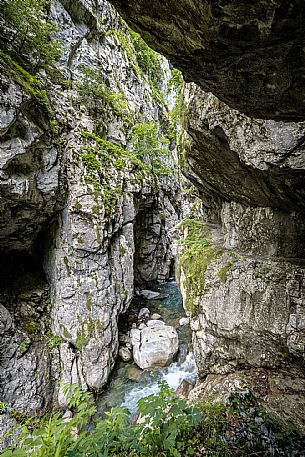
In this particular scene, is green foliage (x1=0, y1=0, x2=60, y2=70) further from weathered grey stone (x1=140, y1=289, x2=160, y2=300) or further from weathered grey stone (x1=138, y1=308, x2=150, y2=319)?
weathered grey stone (x1=140, y1=289, x2=160, y2=300)

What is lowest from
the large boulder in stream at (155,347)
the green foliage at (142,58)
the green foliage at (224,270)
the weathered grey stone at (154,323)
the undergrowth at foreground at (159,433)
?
the large boulder in stream at (155,347)

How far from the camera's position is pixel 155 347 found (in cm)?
827

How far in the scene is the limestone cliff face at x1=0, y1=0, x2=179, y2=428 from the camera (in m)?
6.39

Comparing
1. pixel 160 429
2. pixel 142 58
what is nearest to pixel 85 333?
pixel 160 429

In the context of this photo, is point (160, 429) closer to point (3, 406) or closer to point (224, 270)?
point (224, 270)

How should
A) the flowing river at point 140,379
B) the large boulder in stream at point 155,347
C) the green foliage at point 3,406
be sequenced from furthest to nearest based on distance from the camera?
1. the large boulder in stream at point 155,347
2. the flowing river at point 140,379
3. the green foliage at point 3,406

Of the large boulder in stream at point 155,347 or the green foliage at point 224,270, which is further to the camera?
the large boulder in stream at point 155,347

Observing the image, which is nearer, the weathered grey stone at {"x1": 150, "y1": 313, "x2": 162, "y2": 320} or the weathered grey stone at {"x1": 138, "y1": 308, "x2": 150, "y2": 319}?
the weathered grey stone at {"x1": 150, "y1": 313, "x2": 162, "y2": 320}

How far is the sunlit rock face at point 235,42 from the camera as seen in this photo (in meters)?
1.28

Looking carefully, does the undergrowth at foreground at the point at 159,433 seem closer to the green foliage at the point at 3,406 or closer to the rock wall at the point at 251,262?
the rock wall at the point at 251,262

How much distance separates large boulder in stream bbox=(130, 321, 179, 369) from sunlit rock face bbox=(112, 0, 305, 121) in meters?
8.05

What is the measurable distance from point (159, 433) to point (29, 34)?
10.9 metres

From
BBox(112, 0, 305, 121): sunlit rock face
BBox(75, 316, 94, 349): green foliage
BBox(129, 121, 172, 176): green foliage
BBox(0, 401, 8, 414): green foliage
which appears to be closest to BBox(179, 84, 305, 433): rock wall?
BBox(112, 0, 305, 121): sunlit rock face

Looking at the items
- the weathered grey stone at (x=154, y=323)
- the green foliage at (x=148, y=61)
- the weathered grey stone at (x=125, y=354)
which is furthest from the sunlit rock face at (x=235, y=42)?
the green foliage at (x=148, y=61)
